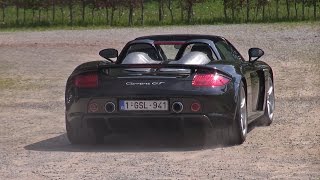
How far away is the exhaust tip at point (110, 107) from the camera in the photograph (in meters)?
10.7

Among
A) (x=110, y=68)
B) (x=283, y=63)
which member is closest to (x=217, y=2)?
(x=283, y=63)

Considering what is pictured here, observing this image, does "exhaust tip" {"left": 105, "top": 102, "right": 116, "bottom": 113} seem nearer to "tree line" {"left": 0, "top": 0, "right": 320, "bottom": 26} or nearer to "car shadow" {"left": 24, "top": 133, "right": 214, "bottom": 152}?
"car shadow" {"left": 24, "top": 133, "right": 214, "bottom": 152}

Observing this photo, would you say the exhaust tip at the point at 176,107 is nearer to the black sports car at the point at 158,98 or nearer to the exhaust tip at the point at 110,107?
the black sports car at the point at 158,98

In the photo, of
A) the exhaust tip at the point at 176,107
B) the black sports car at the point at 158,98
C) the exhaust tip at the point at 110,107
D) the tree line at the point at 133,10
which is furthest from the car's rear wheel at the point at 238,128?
the tree line at the point at 133,10

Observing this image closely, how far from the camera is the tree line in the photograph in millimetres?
39656

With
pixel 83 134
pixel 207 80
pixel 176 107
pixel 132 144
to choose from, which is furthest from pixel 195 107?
pixel 83 134

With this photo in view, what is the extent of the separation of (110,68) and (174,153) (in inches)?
Answer: 48.0

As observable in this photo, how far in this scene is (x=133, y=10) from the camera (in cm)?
4128

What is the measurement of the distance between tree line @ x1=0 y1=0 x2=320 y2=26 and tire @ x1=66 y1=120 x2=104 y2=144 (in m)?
27.8

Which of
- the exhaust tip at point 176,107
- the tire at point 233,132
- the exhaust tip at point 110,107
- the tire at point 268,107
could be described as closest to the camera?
the exhaust tip at point 176,107

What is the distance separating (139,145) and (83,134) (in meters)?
0.59

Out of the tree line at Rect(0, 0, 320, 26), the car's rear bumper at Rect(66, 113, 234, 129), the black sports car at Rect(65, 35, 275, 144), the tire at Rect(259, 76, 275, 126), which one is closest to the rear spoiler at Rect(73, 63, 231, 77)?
the black sports car at Rect(65, 35, 275, 144)

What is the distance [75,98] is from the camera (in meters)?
11.0

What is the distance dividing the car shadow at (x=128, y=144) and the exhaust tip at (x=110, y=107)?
1.30 ft
